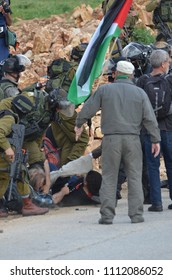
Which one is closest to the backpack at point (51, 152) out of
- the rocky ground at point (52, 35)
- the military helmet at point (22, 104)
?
the military helmet at point (22, 104)

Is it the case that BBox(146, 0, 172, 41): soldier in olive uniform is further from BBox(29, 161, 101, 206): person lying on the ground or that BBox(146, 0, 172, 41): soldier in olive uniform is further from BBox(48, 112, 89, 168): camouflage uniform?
BBox(29, 161, 101, 206): person lying on the ground

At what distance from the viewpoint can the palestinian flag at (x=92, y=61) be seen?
47.8 feet

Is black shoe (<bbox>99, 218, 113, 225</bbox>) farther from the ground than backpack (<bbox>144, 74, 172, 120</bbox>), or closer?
closer

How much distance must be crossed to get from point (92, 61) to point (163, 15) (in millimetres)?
5846

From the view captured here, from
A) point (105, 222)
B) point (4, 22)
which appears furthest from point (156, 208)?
point (4, 22)

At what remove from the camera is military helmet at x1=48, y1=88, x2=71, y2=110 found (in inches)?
581

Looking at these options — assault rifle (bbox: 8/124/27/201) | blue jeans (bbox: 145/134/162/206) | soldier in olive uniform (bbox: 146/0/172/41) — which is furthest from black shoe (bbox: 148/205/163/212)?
soldier in olive uniform (bbox: 146/0/172/41)

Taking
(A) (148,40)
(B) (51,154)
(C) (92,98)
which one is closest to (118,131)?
(C) (92,98)

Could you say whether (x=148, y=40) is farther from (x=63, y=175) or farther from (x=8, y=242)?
(x=8, y=242)

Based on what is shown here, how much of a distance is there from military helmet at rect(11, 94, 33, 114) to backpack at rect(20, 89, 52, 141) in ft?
1.61

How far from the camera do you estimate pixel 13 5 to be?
3884 cm

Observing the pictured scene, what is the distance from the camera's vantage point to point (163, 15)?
20.2 metres

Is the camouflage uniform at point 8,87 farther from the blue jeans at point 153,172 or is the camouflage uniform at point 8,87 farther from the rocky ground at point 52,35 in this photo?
the rocky ground at point 52,35

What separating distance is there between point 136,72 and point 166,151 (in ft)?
7.47
